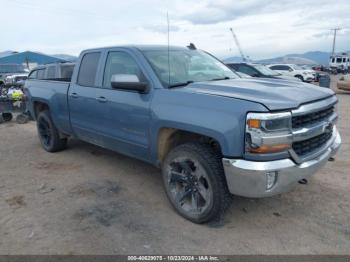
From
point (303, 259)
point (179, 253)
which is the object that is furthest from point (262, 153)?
point (179, 253)

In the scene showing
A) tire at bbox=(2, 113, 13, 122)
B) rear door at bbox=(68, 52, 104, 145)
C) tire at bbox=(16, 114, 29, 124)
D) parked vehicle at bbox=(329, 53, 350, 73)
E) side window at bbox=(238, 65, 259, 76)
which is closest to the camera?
rear door at bbox=(68, 52, 104, 145)

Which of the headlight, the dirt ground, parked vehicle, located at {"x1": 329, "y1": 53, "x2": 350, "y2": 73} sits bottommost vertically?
parked vehicle, located at {"x1": 329, "y1": 53, "x2": 350, "y2": 73}

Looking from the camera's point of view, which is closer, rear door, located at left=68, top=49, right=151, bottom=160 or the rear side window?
rear door, located at left=68, top=49, right=151, bottom=160

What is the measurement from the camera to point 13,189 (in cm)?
475

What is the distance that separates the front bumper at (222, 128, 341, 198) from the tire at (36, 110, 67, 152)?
4.15 metres

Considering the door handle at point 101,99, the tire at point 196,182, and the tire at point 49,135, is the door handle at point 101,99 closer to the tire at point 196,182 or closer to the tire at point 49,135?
the tire at point 196,182

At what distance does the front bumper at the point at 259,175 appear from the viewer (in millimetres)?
2986

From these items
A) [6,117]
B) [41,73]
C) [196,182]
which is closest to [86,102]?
[196,182]

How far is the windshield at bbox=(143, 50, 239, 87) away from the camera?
3.99 m

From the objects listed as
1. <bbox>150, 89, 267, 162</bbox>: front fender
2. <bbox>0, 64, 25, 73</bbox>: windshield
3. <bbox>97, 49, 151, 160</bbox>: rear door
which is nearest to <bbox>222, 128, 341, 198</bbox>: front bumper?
<bbox>150, 89, 267, 162</bbox>: front fender

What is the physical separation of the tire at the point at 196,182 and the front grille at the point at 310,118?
0.81 metres

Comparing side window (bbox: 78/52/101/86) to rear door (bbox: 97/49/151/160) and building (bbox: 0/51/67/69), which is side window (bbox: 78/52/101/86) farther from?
building (bbox: 0/51/67/69)

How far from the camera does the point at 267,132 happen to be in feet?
9.69

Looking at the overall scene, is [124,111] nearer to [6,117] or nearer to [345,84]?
[6,117]
